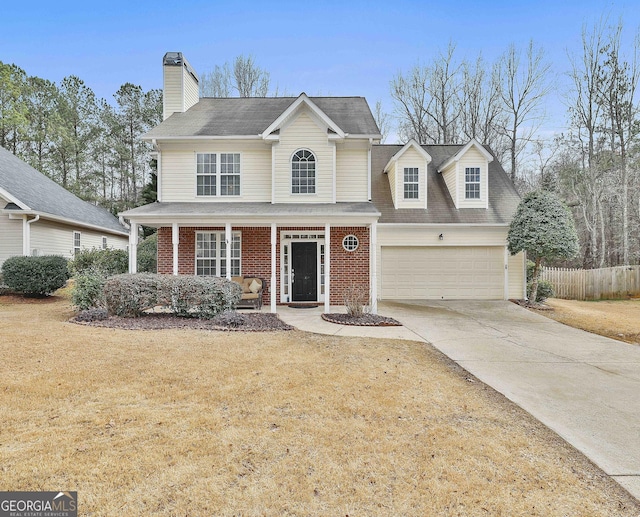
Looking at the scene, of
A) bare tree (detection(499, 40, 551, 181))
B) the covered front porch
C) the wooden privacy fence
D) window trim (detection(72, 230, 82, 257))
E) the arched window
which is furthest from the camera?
bare tree (detection(499, 40, 551, 181))

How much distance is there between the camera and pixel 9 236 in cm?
1474

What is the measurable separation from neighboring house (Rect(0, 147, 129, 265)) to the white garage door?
14848 mm

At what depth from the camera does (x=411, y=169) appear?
1467cm

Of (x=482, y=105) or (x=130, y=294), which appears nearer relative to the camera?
(x=130, y=294)

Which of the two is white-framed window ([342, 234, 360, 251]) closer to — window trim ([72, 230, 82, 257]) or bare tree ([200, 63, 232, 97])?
window trim ([72, 230, 82, 257])

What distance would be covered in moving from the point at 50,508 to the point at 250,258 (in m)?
10.7

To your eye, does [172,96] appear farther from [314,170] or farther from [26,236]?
Result: [26,236]

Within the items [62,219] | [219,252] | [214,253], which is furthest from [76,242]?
[219,252]

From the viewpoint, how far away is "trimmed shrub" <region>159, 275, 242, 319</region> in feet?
30.8

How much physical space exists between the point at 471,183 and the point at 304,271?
7938 millimetres

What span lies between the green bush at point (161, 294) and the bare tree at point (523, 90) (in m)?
20.7

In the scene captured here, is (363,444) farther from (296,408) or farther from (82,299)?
(82,299)

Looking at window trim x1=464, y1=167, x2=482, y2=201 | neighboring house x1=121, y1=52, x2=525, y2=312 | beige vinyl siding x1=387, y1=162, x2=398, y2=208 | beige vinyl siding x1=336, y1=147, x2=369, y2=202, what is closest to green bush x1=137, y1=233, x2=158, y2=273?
neighboring house x1=121, y1=52, x2=525, y2=312


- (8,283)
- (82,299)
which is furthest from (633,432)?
(8,283)
